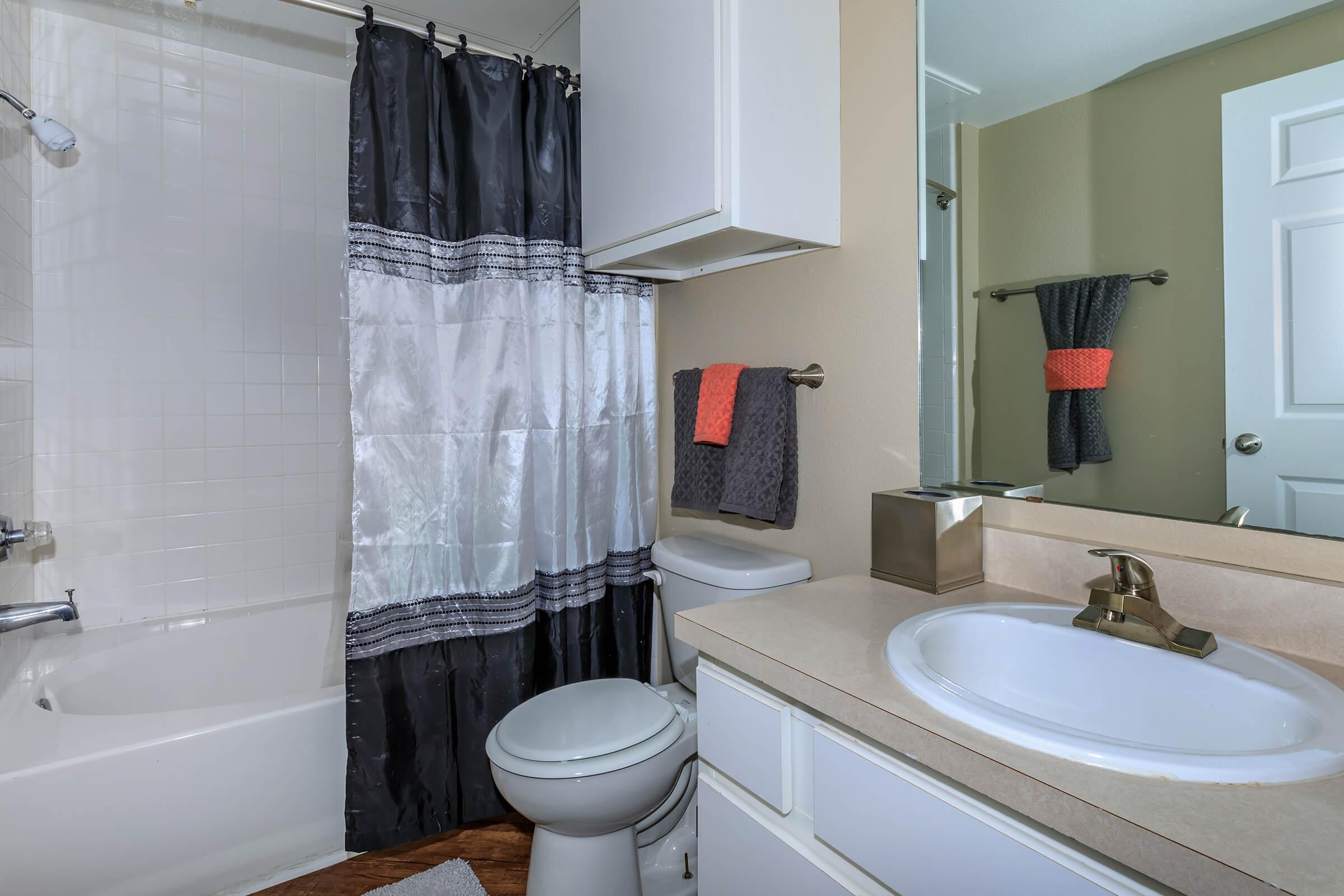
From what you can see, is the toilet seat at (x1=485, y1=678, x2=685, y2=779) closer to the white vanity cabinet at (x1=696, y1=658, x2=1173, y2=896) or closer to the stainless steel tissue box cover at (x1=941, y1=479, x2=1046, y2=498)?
the white vanity cabinet at (x1=696, y1=658, x2=1173, y2=896)

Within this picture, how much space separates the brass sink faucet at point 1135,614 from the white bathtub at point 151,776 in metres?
1.62

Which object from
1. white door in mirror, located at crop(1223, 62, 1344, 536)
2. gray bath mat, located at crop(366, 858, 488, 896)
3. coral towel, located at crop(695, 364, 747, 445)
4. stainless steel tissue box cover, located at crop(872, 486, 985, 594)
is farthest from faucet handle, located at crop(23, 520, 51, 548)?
white door in mirror, located at crop(1223, 62, 1344, 536)

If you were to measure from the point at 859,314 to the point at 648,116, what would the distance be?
2.14ft

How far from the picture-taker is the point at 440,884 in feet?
5.18

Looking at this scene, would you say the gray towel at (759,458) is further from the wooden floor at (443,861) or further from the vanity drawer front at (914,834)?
the wooden floor at (443,861)

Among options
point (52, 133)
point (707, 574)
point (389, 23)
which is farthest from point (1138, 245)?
point (52, 133)

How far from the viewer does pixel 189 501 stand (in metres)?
2.09

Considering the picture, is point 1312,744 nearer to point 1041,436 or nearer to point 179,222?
point 1041,436

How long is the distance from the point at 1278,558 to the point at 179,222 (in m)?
2.77

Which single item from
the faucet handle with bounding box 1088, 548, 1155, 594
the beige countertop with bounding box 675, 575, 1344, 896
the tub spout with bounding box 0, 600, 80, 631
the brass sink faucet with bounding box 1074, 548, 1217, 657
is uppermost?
the faucet handle with bounding box 1088, 548, 1155, 594

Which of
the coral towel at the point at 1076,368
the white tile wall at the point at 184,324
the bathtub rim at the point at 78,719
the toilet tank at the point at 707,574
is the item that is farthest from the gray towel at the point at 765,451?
the white tile wall at the point at 184,324

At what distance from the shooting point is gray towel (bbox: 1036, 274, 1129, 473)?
1048 mm

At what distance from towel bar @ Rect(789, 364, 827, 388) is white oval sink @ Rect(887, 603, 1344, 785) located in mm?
648

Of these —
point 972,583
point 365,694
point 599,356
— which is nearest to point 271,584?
point 365,694
